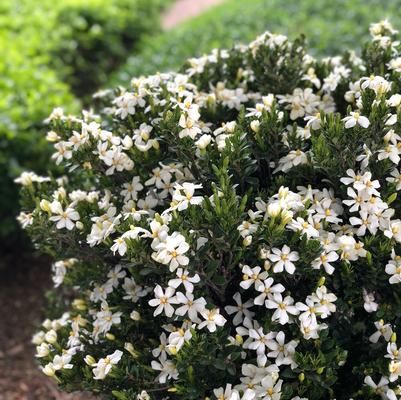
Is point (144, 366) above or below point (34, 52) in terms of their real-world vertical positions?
below

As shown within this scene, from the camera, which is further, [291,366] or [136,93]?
[136,93]

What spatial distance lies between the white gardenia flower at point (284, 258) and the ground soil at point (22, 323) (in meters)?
1.86

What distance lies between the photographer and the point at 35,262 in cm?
532

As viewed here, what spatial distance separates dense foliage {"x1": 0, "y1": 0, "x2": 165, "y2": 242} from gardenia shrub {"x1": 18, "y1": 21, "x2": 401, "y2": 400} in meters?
2.04

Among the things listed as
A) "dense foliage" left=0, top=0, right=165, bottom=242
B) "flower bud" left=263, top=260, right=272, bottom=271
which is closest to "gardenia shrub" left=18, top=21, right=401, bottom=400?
"flower bud" left=263, top=260, right=272, bottom=271

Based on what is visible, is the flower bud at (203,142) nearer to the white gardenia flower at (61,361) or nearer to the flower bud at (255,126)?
the flower bud at (255,126)

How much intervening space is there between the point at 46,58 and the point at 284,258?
4.65 meters

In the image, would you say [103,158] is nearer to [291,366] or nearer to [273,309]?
[273,309]

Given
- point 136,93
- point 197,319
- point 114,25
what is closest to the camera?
point 197,319

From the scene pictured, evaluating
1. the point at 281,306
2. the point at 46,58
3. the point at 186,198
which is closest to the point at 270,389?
the point at 281,306

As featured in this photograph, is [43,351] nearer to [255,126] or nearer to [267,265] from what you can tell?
[267,265]

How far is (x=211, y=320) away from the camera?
79.4 inches

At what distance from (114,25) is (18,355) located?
17.1 feet

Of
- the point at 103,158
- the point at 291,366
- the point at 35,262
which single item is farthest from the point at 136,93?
the point at 35,262
